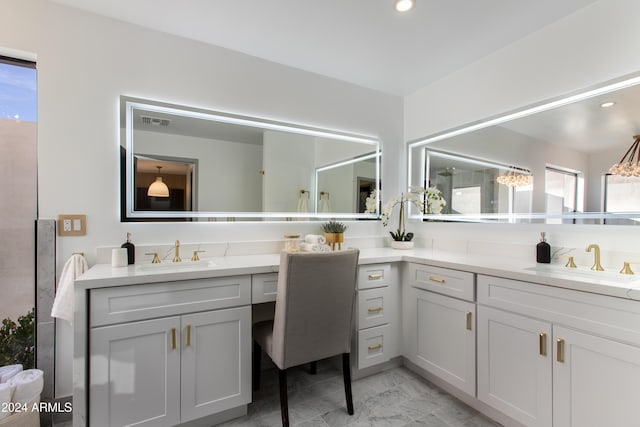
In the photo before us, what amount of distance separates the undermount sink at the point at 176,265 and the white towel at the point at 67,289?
31cm

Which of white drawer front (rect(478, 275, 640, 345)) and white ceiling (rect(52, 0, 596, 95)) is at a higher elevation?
white ceiling (rect(52, 0, 596, 95))

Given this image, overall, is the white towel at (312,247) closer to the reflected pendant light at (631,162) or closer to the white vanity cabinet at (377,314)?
the white vanity cabinet at (377,314)

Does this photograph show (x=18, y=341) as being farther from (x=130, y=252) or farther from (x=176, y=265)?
(x=176, y=265)

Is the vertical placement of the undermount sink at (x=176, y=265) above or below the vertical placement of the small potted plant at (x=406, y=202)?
below

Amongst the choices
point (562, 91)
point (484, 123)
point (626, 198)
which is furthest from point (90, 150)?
point (626, 198)

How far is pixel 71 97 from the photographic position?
178cm

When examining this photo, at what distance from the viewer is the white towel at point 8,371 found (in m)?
1.60

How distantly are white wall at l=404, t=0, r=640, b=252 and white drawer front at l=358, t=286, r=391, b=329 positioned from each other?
2.79ft

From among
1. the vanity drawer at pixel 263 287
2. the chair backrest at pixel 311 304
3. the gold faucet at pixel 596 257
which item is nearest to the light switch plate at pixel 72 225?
the vanity drawer at pixel 263 287

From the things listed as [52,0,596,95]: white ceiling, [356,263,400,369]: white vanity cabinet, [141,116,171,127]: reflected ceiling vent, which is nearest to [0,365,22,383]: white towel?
[141,116,171,127]: reflected ceiling vent

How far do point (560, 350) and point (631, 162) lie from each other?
112 centimetres

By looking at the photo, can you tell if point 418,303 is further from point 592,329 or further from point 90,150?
point 90,150

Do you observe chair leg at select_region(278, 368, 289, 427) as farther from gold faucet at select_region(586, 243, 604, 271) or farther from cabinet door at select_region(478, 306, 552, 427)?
gold faucet at select_region(586, 243, 604, 271)

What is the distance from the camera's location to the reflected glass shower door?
1.74 m
